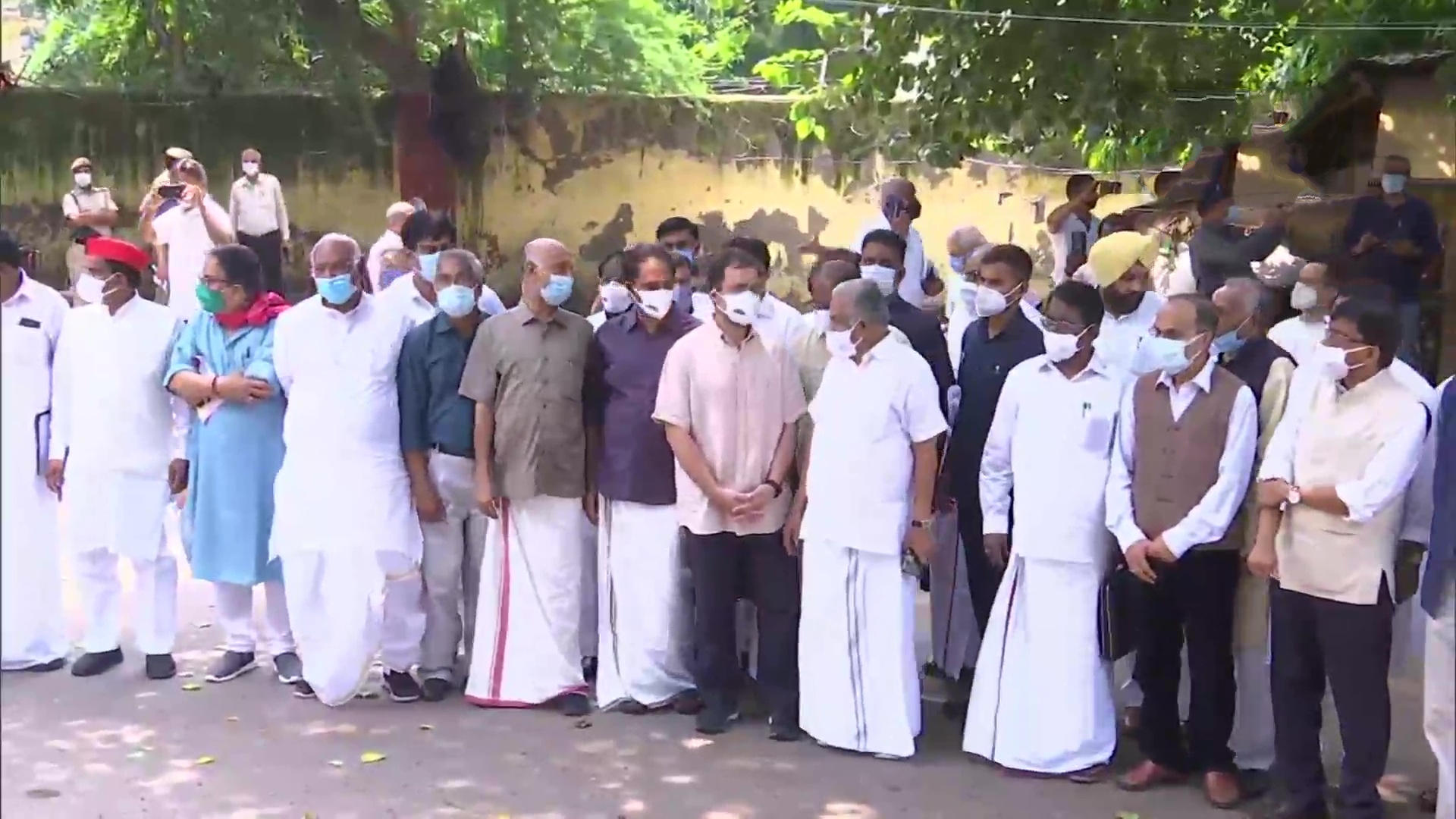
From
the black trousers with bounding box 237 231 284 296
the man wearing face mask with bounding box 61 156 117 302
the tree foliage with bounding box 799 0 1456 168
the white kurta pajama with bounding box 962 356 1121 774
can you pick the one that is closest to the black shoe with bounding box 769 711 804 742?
the white kurta pajama with bounding box 962 356 1121 774

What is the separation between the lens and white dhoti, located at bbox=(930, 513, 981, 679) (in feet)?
20.9

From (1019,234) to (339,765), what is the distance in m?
10.1

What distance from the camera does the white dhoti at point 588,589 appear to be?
A: 6.27 metres

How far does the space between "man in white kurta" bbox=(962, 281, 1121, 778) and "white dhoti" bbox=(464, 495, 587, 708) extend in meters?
1.70

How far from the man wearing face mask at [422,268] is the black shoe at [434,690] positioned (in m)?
1.52

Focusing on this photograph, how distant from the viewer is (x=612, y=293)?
6223 mm

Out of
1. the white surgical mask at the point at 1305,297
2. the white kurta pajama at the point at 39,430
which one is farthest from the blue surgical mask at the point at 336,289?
the white surgical mask at the point at 1305,297

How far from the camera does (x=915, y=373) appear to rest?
5.48m

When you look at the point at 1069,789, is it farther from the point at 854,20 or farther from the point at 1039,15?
the point at 854,20

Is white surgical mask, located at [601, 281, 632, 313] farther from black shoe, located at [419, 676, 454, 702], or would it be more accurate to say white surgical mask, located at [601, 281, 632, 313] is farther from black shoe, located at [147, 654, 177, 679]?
black shoe, located at [147, 654, 177, 679]

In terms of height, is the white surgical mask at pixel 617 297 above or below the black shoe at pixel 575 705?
above

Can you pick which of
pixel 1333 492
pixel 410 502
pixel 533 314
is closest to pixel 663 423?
pixel 533 314

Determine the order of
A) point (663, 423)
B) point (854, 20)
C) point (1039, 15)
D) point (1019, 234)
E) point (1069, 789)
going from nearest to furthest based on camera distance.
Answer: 1. point (1069, 789)
2. point (663, 423)
3. point (1039, 15)
4. point (854, 20)
5. point (1019, 234)

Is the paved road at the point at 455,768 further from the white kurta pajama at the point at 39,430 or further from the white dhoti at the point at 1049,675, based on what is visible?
the white kurta pajama at the point at 39,430
